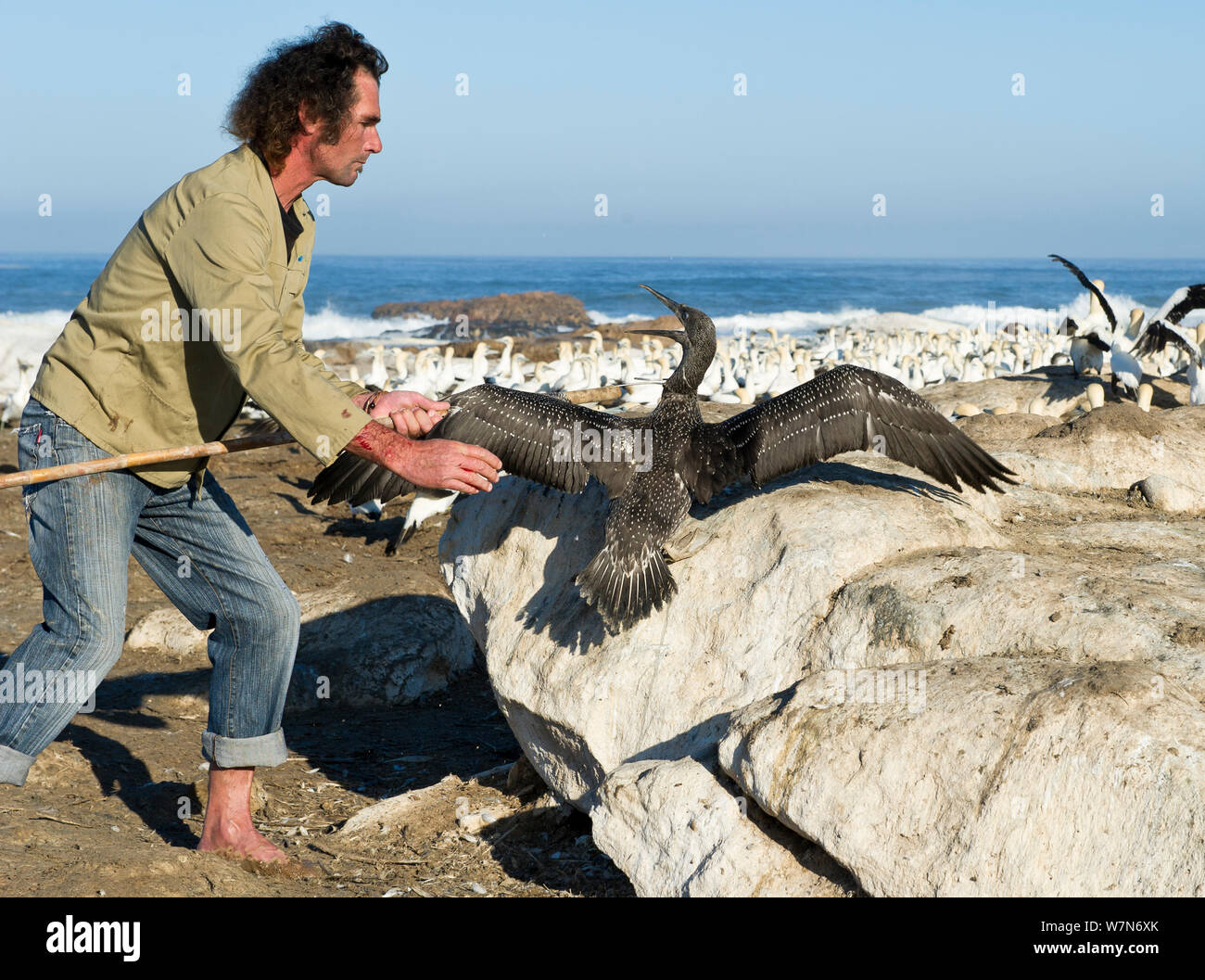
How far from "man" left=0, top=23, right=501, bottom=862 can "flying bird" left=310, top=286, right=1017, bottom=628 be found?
0.97m

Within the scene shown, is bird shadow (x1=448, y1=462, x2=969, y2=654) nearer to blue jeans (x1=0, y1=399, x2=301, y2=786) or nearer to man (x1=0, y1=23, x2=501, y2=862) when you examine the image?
blue jeans (x1=0, y1=399, x2=301, y2=786)

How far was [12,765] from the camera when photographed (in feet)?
10.9

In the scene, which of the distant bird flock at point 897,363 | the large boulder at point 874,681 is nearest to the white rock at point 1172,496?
the large boulder at point 874,681

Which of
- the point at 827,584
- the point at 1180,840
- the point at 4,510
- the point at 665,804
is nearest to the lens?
the point at 1180,840

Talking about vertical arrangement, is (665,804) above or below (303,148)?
below

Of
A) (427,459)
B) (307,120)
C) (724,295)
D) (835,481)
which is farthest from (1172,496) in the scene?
(724,295)

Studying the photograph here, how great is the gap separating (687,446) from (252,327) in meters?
2.15

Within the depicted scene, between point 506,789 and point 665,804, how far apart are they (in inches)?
71.4

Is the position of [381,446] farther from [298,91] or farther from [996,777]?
[996,777]

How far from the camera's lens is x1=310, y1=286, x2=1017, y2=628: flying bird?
4.52 m

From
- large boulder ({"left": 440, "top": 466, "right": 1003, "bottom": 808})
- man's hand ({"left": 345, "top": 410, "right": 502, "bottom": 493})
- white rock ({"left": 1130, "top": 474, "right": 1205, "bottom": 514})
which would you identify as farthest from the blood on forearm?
white rock ({"left": 1130, "top": 474, "right": 1205, "bottom": 514})

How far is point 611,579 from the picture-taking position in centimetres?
423

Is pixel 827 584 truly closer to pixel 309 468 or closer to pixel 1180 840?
pixel 1180 840
